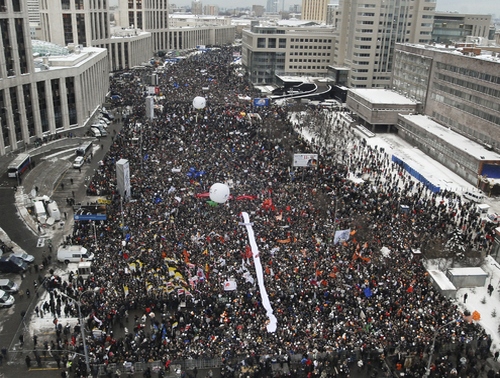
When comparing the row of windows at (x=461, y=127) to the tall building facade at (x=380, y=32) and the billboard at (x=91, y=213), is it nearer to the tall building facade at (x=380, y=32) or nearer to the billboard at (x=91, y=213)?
the tall building facade at (x=380, y=32)

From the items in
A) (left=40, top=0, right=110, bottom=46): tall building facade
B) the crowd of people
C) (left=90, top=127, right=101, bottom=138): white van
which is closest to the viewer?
the crowd of people

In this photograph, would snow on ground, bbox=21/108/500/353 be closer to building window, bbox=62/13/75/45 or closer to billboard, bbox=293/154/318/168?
billboard, bbox=293/154/318/168

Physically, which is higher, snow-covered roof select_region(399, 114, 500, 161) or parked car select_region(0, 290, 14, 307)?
snow-covered roof select_region(399, 114, 500, 161)

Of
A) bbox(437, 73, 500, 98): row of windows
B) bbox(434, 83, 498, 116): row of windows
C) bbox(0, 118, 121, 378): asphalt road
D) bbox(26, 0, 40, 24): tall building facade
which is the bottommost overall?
bbox(0, 118, 121, 378): asphalt road

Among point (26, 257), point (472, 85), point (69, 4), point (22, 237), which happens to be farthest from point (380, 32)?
point (26, 257)

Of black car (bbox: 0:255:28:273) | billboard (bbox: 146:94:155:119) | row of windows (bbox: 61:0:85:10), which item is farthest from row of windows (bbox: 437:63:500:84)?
row of windows (bbox: 61:0:85:10)

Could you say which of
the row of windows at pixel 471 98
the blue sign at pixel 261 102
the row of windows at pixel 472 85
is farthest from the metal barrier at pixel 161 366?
the blue sign at pixel 261 102

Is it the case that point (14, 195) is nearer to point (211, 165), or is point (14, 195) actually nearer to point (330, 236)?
point (211, 165)
